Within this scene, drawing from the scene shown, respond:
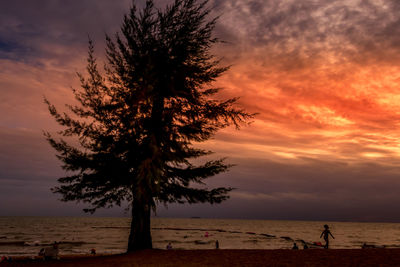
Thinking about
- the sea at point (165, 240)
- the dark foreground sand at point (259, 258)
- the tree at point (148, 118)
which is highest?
the tree at point (148, 118)

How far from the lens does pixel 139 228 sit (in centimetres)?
1734

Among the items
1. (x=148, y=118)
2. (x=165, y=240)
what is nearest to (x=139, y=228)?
(x=148, y=118)

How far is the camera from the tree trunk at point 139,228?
56.3 ft

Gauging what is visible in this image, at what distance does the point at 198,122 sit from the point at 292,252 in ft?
26.1

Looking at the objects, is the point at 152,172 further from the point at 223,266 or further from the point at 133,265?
the point at 223,266

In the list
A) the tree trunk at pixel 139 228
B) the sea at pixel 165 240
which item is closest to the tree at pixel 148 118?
the tree trunk at pixel 139 228

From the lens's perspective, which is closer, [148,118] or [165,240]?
[148,118]

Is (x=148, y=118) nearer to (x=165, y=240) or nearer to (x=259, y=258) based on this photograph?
(x=259, y=258)

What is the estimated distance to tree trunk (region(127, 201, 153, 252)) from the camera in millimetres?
17159

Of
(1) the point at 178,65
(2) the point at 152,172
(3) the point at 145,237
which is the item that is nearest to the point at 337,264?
(2) the point at 152,172

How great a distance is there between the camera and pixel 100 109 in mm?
17312

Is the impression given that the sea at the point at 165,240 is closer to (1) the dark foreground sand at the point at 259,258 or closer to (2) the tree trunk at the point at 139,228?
(2) the tree trunk at the point at 139,228

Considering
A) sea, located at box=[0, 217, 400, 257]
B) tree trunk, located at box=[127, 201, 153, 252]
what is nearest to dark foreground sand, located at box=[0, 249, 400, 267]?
tree trunk, located at box=[127, 201, 153, 252]

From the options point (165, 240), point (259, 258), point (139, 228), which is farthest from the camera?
point (165, 240)
